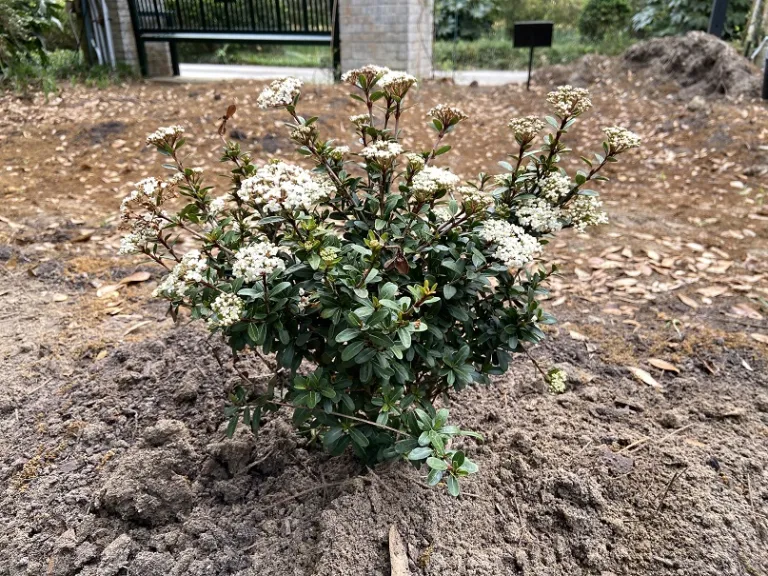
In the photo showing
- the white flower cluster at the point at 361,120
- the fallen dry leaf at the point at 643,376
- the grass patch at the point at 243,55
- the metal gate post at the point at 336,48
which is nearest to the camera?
the white flower cluster at the point at 361,120

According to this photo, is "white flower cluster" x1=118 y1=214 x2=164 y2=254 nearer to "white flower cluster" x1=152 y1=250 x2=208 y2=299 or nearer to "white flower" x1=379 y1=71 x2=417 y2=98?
"white flower cluster" x1=152 y1=250 x2=208 y2=299

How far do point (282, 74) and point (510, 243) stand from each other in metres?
11.9

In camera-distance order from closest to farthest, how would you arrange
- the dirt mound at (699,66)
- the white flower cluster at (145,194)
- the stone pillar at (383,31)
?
the white flower cluster at (145,194) → the dirt mound at (699,66) → the stone pillar at (383,31)

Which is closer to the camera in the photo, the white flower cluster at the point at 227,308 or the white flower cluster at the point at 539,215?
the white flower cluster at the point at 227,308

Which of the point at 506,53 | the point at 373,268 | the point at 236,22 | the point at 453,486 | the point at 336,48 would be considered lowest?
the point at 453,486

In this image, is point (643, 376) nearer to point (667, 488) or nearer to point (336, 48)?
point (667, 488)

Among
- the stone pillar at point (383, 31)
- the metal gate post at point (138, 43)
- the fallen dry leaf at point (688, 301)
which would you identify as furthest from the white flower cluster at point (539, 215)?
the metal gate post at point (138, 43)

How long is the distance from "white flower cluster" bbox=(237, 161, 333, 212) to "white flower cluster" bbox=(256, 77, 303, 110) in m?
0.24

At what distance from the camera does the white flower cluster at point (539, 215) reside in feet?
5.34

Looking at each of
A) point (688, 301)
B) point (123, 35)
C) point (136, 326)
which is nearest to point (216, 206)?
point (136, 326)

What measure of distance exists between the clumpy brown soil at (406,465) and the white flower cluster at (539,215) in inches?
32.7

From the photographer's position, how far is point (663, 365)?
2.60 m

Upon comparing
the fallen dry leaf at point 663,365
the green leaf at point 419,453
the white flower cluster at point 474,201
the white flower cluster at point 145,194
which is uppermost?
the white flower cluster at point 145,194

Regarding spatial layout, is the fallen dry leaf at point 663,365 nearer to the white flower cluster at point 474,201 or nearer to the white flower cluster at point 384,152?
the white flower cluster at point 474,201
